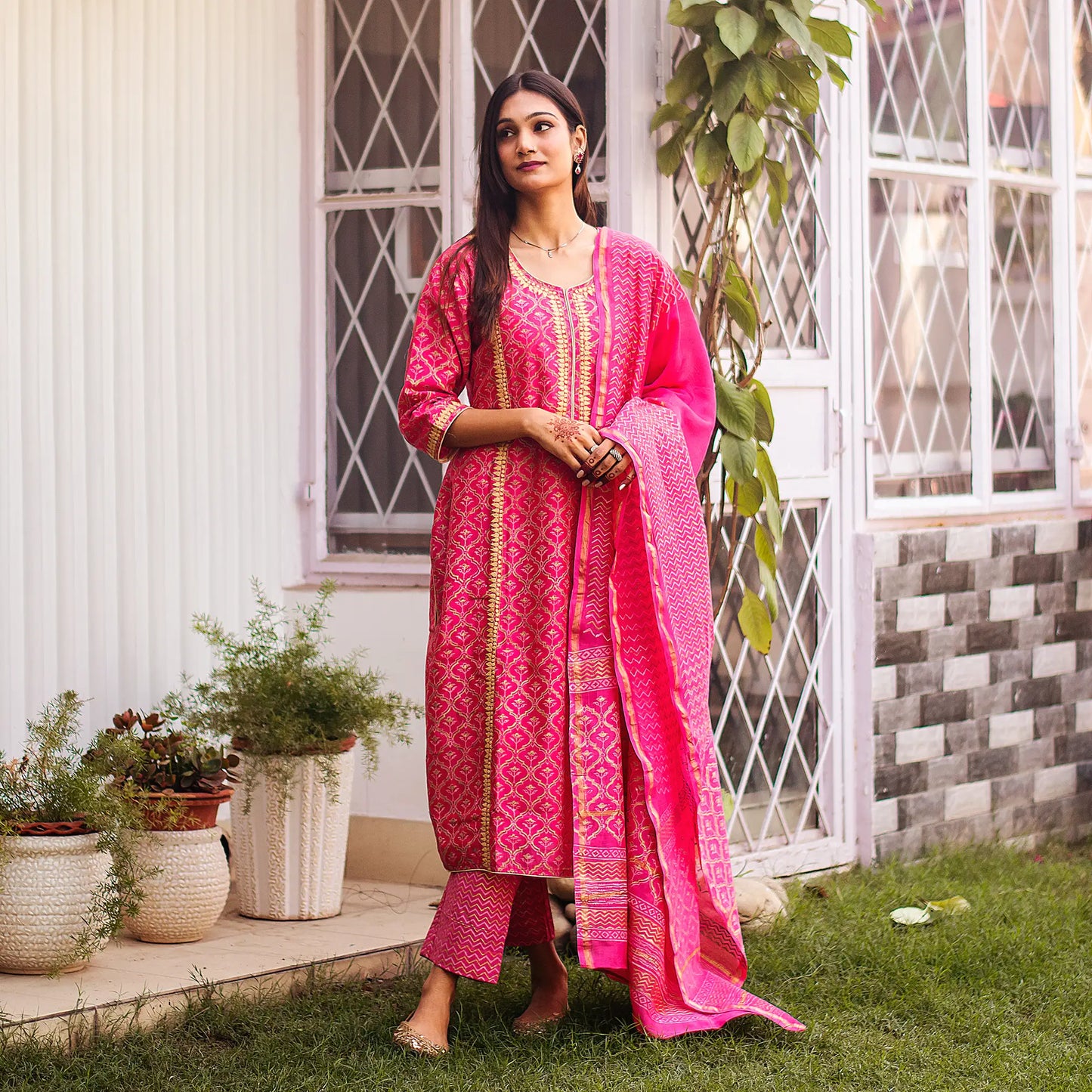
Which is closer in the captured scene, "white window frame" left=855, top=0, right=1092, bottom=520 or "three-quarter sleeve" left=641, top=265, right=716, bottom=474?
"three-quarter sleeve" left=641, top=265, right=716, bottom=474

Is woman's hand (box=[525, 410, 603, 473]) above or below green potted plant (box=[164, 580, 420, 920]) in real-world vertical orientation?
above

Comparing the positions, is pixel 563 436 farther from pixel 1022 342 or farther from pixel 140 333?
pixel 1022 342

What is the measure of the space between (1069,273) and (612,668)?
2.93 m

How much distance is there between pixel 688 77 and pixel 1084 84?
2073 mm

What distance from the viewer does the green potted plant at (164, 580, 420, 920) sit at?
3.68 metres

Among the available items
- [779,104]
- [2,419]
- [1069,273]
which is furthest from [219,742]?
[1069,273]

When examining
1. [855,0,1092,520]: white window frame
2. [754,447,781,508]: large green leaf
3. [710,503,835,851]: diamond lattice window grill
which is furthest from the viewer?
[855,0,1092,520]: white window frame

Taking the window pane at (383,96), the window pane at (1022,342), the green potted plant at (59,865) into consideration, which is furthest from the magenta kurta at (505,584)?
the window pane at (1022,342)

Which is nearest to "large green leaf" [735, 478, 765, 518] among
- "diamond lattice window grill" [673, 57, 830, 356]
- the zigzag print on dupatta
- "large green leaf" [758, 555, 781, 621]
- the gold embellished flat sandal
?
"large green leaf" [758, 555, 781, 621]

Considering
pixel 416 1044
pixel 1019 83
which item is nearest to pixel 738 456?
pixel 416 1044

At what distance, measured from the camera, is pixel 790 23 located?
3.65 m

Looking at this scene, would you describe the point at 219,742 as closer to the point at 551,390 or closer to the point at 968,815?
the point at 551,390

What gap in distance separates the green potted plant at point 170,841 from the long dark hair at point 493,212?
1.17m

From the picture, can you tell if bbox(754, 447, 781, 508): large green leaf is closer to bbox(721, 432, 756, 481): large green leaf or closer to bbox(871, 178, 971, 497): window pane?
bbox(721, 432, 756, 481): large green leaf
